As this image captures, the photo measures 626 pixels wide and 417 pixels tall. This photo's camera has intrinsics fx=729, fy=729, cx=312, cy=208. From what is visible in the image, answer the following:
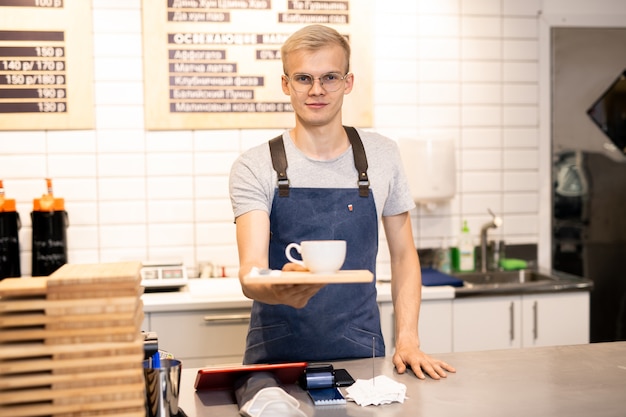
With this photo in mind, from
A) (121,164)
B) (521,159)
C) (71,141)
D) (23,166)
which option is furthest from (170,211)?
(521,159)

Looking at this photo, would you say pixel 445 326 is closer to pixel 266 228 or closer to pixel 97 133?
pixel 266 228

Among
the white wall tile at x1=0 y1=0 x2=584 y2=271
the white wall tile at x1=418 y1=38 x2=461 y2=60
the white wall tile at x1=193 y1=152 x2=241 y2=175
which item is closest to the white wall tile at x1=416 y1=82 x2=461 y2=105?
the white wall tile at x1=0 y1=0 x2=584 y2=271

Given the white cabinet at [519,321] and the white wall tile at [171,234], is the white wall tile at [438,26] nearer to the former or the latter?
the white cabinet at [519,321]

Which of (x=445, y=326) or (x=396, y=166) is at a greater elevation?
(x=396, y=166)

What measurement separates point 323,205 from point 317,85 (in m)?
0.36

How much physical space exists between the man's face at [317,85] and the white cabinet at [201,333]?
1.29 meters

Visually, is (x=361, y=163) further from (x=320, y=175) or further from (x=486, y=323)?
(x=486, y=323)

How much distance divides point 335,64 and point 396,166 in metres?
0.40

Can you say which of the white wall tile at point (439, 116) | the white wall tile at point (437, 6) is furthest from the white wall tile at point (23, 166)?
the white wall tile at point (437, 6)

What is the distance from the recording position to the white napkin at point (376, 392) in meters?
1.65

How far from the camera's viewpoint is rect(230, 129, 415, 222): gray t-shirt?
2.10 metres

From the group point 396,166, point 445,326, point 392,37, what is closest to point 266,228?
point 396,166

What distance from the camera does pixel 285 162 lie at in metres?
2.17

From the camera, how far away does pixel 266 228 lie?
2.03m
